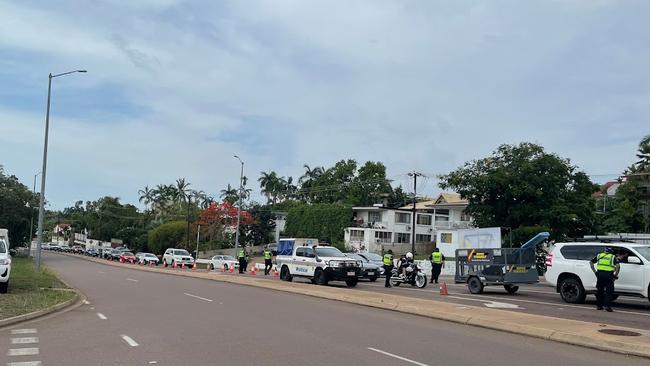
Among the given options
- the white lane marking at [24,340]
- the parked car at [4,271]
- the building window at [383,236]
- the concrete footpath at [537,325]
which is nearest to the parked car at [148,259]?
the building window at [383,236]

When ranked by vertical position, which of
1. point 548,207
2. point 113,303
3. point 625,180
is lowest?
point 113,303

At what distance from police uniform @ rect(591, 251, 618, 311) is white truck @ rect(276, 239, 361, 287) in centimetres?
1183

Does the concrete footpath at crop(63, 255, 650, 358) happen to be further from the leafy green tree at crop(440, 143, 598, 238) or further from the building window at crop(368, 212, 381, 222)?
the building window at crop(368, 212, 381, 222)

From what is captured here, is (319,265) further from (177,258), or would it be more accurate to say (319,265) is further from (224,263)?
(177,258)

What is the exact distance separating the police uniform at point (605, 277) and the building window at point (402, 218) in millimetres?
63415

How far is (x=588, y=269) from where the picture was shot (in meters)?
18.6

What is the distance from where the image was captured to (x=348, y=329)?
12680 millimetres

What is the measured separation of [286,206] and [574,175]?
62354mm

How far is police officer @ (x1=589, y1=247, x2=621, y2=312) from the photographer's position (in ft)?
51.5

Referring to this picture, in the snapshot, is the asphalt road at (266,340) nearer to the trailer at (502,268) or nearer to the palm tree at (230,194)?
the trailer at (502,268)

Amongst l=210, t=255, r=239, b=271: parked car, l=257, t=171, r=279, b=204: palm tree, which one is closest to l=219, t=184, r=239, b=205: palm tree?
l=257, t=171, r=279, b=204: palm tree

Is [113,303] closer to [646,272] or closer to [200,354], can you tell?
[200,354]

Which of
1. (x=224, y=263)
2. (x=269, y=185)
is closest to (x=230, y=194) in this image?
(x=269, y=185)

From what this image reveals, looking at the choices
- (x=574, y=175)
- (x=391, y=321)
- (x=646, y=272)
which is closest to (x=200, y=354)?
(x=391, y=321)
